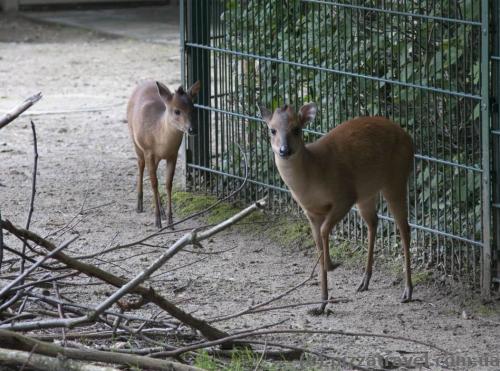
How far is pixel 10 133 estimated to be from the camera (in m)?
10.5

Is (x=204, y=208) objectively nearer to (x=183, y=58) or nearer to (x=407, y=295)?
(x=183, y=58)

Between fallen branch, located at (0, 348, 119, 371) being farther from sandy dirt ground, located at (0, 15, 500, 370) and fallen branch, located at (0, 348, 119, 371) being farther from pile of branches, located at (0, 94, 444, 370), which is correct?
sandy dirt ground, located at (0, 15, 500, 370)

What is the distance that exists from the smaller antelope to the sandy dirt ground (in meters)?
0.27

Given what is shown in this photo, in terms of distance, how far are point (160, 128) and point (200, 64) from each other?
2.20 ft

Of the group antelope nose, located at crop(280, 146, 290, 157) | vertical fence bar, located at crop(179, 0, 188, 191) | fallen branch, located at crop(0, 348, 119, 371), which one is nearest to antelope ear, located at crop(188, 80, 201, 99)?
vertical fence bar, located at crop(179, 0, 188, 191)

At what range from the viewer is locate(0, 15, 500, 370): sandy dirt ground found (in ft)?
18.2

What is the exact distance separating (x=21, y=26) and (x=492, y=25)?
13713mm

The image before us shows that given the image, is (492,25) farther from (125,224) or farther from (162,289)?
(125,224)

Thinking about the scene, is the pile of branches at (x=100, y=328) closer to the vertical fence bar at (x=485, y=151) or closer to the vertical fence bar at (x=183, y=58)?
the vertical fence bar at (x=485, y=151)

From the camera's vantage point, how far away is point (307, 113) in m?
6.04

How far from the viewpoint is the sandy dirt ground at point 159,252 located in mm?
5562

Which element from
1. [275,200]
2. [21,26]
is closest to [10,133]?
[275,200]

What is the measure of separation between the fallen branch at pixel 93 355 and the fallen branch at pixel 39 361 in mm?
51

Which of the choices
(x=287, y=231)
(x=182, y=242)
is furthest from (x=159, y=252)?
(x=182, y=242)
